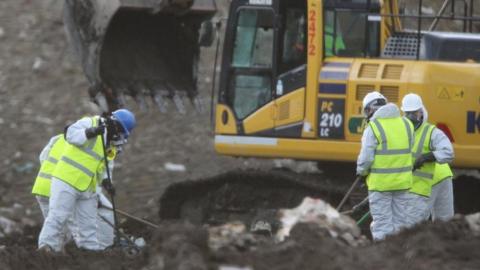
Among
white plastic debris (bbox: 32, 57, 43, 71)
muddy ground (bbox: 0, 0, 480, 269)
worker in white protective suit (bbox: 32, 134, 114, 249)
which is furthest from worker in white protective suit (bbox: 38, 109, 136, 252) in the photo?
white plastic debris (bbox: 32, 57, 43, 71)

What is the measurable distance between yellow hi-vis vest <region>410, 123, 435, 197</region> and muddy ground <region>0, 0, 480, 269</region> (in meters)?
2.75

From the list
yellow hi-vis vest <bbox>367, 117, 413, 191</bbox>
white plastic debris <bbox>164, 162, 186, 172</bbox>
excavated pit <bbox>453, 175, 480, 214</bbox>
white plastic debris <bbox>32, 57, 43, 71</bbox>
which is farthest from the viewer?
white plastic debris <bbox>32, 57, 43, 71</bbox>

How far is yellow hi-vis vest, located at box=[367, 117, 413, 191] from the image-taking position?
44.3 ft

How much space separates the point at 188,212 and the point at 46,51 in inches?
317

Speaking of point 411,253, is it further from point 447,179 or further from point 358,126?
point 358,126

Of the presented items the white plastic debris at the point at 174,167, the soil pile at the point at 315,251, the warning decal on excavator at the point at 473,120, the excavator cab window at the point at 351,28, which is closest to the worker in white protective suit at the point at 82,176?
the soil pile at the point at 315,251

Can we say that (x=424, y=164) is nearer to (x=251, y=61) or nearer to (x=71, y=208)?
(x=71, y=208)

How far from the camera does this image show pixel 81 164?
1370 cm

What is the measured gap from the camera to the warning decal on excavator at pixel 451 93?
15.7 metres

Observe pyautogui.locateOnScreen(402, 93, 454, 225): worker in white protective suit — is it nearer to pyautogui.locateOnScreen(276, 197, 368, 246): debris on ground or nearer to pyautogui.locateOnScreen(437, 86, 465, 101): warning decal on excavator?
pyautogui.locateOnScreen(437, 86, 465, 101): warning decal on excavator

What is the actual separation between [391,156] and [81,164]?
9.64 ft

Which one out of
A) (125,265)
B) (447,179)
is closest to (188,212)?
(447,179)

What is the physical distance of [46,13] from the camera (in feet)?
86.2

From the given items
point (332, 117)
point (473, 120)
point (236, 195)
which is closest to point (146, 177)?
point (236, 195)
